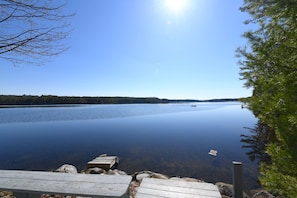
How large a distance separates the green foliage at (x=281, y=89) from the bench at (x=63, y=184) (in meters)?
1.98

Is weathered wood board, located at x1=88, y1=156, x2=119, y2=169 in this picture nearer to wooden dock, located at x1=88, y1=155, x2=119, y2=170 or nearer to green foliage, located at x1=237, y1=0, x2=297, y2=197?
wooden dock, located at x1=88, y1=155, x2=119, y2=170

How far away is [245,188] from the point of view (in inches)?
302

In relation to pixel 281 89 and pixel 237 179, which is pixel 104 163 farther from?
pixel 281 89

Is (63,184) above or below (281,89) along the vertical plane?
below

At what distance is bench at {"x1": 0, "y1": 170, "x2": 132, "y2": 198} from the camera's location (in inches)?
84.0

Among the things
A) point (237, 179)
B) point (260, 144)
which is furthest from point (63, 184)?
point (260, 144)

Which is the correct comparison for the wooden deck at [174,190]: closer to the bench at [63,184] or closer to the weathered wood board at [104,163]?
the bench at [63,184]

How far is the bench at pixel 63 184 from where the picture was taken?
2.13m

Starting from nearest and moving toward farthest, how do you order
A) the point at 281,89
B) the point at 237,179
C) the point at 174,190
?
1. the point at 281,89
2. the point at 237,179
3. the point at 174,190

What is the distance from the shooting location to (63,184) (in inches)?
91.8

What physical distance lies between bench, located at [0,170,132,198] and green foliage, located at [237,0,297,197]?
1980mm

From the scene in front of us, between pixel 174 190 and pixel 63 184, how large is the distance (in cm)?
180

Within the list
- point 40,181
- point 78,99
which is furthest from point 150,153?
point 78,99

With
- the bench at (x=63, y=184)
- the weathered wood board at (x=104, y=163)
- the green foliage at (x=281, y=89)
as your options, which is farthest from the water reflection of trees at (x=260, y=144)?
the bench at (x=63, y=184)
